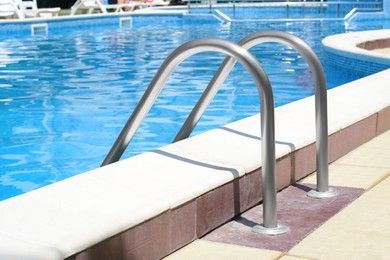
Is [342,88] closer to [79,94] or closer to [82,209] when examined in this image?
[82,209]

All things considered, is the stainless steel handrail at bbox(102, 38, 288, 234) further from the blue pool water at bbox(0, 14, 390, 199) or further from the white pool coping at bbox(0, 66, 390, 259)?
the blue pool water at bbox(0, 14, 390, 199)

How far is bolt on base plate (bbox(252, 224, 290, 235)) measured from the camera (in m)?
2.87

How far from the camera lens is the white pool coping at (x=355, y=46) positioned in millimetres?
8430

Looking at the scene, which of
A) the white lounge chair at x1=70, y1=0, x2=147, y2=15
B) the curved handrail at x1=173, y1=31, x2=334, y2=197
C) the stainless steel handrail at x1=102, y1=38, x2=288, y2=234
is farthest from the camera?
the white lounge chair at x1=70, y1=0, x2=147, y2=15

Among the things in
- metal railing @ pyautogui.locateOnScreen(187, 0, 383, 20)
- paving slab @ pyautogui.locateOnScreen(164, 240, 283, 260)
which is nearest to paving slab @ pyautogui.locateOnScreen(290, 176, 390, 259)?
paving slab @ pyautogui.locateOnScreen(164, 240, 283, 260)

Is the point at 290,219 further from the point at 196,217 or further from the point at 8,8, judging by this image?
the point at 8,8

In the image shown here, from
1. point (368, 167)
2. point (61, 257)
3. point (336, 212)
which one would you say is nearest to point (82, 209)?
point (61, 257)

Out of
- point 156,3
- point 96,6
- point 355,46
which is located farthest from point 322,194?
point 156,3

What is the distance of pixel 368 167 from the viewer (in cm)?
394

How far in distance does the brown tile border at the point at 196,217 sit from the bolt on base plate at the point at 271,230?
0.18 metres

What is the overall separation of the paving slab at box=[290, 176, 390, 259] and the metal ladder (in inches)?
6.8

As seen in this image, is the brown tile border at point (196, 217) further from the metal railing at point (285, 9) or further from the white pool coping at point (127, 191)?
the metal railing at point (285, 9)

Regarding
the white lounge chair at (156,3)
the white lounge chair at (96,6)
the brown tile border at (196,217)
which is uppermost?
the brown tile border at (196,217)

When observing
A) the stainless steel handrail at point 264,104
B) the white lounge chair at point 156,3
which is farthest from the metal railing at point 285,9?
the stainless steel handrail at point 264,104
